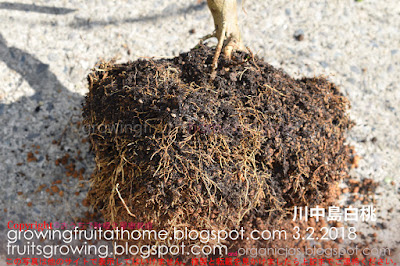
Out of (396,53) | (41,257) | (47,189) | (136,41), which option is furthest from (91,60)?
(396,53)

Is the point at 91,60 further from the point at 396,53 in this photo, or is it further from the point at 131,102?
the point at 396,53

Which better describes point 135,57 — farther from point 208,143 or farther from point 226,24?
point 208,143

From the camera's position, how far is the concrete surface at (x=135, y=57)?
178cm

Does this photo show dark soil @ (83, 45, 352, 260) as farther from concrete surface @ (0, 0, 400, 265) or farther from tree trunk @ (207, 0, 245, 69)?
concrete surface @ (0, 0, 400, 265)

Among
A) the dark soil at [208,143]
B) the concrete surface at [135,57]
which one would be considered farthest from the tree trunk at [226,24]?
the concrete surface at [135,57]

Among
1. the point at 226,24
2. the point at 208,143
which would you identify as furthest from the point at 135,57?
the point at 208,143

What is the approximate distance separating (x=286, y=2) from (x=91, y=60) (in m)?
1.19

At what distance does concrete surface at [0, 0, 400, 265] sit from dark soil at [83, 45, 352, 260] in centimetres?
36

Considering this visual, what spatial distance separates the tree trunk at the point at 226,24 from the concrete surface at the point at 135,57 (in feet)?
1.24

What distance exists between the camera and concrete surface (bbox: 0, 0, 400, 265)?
178 centimetres

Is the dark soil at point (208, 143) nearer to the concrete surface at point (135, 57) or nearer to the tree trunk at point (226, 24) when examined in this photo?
the tree trunk at point (226, 24)

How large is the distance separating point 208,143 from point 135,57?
0.97 m

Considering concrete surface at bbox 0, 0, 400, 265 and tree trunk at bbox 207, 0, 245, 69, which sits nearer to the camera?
tree trunk at bbox 207, 0, 245, 69

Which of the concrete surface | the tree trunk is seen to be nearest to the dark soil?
the tree trunk
